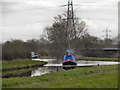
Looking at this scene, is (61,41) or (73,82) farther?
(61,41)

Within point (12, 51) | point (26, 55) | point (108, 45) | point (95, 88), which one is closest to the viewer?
point (95, 88)

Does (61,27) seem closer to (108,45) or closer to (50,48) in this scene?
(50,48)

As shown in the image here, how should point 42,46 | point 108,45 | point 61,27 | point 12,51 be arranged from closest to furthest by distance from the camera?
point 12,51 → point 61,27 → point 42,46 → point 108,45

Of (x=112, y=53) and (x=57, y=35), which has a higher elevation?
(x=57, y=35)

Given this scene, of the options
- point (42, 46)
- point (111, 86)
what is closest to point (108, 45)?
point (42, 46)

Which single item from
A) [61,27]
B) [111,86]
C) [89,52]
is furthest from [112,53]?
[111,86]

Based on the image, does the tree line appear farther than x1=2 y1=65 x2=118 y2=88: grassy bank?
Yes

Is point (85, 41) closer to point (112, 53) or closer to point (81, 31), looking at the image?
point (81, 31)

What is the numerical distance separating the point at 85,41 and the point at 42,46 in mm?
15390

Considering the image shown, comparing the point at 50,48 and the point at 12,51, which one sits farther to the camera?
the point at 50,48

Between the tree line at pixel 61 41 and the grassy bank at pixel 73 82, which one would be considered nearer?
the grassy bank at pixel 73 82

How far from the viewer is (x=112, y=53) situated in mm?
74438

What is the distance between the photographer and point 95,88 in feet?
34.8

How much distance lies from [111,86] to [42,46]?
70.0m
